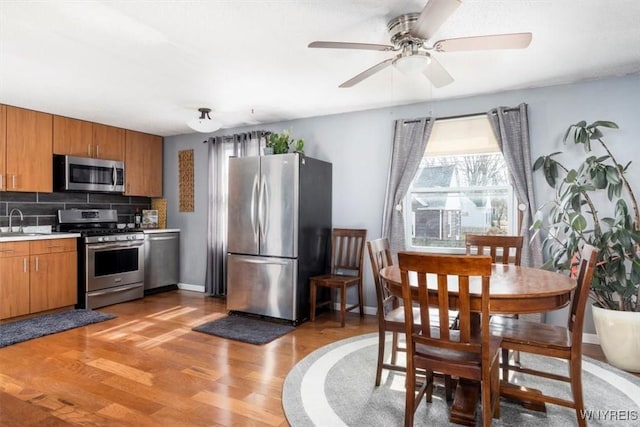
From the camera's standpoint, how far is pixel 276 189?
13.3 feet

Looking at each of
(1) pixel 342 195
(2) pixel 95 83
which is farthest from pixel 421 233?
(2) pixel 95 83

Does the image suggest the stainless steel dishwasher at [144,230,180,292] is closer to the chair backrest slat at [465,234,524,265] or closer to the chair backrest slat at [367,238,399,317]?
the chair backrest slat at [367,238,399,317]

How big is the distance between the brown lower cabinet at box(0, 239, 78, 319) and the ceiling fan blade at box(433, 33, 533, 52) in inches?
173

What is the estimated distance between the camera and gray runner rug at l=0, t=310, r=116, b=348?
138 inches

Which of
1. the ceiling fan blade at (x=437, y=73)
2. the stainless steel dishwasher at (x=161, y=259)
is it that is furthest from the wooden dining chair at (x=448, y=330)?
the stainless steel dishwasher at (x=161, y=259)

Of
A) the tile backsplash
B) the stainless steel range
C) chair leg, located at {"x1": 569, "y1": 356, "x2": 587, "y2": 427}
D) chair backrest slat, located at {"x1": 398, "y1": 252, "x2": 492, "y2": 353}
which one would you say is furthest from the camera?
the stainless steel range

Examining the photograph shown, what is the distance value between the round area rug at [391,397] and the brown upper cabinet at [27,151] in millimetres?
3728

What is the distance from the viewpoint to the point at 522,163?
360 centimetres

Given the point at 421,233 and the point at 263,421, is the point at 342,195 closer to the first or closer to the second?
the point at 421,233

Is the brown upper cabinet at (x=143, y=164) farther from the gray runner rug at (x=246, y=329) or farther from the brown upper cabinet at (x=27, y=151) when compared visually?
the gray runner rug at (x=246, y=329)

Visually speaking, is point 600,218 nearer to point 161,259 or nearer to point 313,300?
point 313,300

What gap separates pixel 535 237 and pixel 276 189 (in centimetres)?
255

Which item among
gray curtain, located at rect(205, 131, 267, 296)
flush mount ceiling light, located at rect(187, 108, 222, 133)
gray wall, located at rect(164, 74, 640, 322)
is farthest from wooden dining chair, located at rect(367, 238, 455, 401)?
gray curtain, located at rect(205, 131, 267, 296)

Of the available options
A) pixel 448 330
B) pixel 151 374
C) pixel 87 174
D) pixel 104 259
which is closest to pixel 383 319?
pixel 448 330
